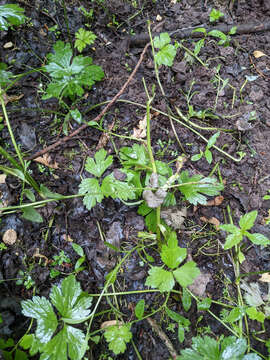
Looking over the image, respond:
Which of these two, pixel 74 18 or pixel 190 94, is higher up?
pixel 74 18

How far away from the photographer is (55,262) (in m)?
1.71

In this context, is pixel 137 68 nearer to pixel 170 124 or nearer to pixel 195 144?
pixel 170 124

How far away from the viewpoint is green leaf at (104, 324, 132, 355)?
144 centimetres

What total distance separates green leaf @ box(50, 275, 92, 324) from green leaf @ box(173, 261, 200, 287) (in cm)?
52

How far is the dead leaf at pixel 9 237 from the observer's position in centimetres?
175

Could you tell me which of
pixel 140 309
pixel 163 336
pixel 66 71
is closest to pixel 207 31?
pixel 66 71

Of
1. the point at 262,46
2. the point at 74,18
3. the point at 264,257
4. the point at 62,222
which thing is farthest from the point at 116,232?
the point at 262,46

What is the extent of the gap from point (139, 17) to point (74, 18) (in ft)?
1.98

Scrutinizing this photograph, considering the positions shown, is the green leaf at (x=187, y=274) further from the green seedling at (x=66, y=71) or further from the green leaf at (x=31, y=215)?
the green seedling at (x=66, y=71)

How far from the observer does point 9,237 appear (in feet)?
5.76

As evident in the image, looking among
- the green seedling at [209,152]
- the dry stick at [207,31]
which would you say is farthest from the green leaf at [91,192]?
the dry stick at [207,31]

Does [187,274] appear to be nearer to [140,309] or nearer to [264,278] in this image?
[140,309]

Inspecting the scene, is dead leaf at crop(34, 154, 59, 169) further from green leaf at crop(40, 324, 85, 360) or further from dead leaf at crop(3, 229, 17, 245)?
green leaf at crop(40, 324, 85, 360)

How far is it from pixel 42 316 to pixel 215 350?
3.20 ft
